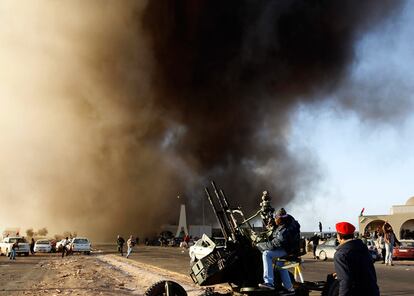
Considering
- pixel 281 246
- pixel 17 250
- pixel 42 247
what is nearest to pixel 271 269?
pixel 281 246

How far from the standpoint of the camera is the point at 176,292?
552cm

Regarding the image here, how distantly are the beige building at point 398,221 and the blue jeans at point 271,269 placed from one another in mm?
34745

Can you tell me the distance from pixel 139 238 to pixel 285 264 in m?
64.5

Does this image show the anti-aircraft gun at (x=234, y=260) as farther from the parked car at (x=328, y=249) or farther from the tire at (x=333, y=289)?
the parked car at (x=328, y=249)

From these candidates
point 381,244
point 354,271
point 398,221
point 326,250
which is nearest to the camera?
point 354,271

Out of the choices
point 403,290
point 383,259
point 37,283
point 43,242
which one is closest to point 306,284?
point 403,290

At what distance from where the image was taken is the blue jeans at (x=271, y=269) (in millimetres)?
5730

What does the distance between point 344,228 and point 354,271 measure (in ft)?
1.20

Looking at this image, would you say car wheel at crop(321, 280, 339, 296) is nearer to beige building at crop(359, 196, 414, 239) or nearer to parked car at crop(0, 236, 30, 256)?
parked car at crop(0, 236, 30, 256)

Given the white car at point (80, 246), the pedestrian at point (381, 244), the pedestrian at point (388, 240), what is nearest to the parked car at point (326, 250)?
the pedestrian at point (381, 244)

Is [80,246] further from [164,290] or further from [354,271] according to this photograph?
[354,271]

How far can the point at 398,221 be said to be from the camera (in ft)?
128

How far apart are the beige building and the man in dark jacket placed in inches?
1458

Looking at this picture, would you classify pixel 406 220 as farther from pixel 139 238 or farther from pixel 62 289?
pixel 139 238
